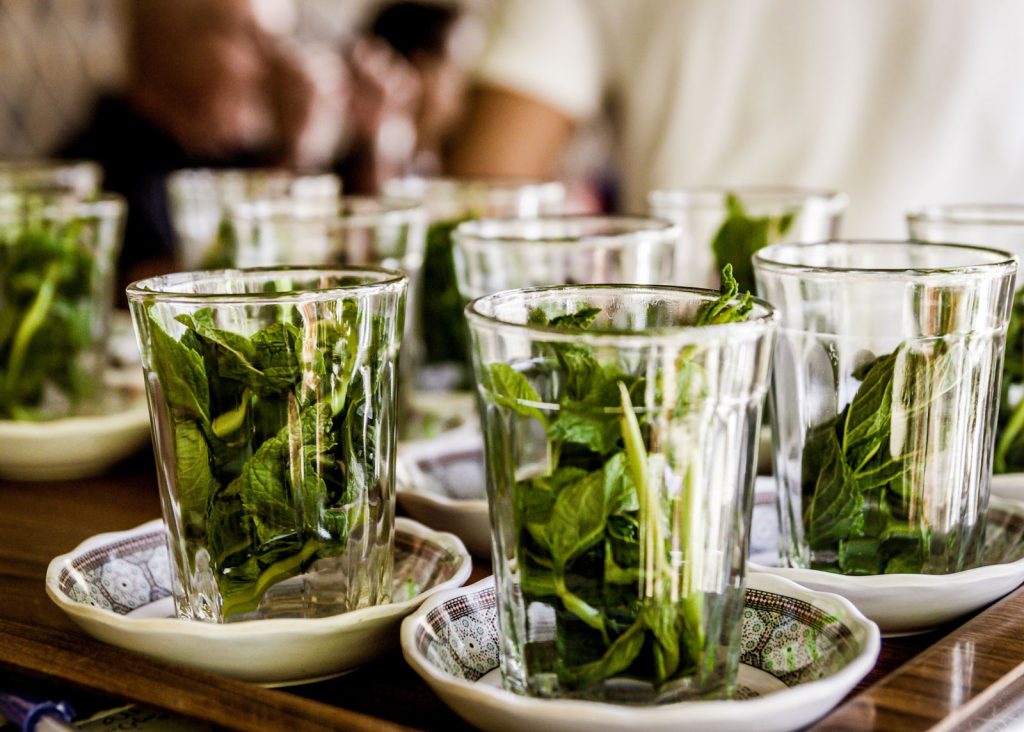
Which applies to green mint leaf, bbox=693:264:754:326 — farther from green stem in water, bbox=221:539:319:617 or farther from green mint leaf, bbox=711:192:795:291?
green mint leaf, bbox=711:192:795:291

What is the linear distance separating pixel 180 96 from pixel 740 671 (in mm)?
2802

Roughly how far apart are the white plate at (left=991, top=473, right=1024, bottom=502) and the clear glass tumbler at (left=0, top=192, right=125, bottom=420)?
734mm

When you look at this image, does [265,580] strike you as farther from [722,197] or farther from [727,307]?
[722,197]

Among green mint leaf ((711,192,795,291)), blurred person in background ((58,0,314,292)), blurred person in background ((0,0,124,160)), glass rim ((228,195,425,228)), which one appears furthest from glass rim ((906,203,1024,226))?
blurred person in background ((0,0,124,160))

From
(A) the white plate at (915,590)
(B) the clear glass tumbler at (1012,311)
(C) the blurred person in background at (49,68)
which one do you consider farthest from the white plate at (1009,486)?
(C) the blurred person in background at (49,68)

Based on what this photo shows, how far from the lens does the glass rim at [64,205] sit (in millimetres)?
972

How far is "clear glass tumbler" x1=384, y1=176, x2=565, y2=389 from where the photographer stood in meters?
1.12

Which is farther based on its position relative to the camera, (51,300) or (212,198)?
(212,198)

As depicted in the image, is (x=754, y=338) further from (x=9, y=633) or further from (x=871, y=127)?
(x=871, y=127)

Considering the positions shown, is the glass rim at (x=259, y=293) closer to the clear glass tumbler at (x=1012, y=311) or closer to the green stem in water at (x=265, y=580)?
the green stem in water at (x=265, y=580)

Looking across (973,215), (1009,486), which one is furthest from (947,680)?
(973,215)

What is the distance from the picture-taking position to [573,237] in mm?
799

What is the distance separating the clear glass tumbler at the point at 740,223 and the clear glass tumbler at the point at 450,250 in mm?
209

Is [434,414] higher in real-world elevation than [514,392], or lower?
lower
